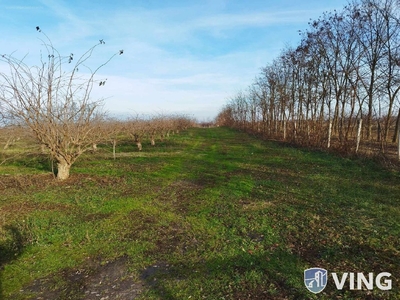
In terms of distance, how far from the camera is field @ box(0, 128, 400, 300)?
3.39 meters

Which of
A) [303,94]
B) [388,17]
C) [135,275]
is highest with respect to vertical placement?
[388,17]

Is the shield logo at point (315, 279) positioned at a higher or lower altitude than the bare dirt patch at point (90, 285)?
higher

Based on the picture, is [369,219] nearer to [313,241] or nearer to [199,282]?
[313,241]

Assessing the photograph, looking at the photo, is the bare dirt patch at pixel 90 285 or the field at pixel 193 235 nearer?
the bare dirt patch at pixel 90 285

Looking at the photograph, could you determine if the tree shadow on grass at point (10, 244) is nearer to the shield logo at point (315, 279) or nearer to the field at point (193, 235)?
the field at point (193, 235)

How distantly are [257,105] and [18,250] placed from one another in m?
32.3

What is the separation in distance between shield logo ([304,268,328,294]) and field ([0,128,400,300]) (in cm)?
7

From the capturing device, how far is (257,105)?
34094mm

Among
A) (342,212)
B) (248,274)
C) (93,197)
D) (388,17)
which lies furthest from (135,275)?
(388,17)

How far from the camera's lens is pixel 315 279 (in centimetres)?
344

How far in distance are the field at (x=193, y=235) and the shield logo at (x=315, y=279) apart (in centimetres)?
7

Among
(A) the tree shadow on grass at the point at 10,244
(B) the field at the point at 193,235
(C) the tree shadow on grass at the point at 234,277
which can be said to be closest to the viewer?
(C) the tree shadow on grass at the point at 234,277

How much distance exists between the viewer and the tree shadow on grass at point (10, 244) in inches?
163

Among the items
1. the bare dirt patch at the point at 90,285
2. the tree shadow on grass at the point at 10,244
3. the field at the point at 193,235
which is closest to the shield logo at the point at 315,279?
the field at the point at 193,235
